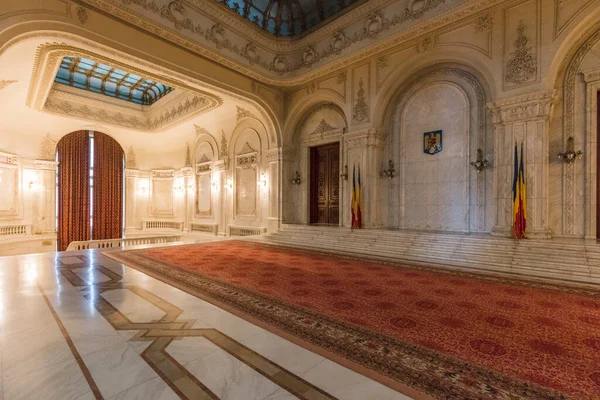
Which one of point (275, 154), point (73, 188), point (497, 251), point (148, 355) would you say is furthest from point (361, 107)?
point (73, 188)

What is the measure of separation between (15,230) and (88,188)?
318 centimetres

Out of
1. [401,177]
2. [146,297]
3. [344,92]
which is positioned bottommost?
[146,297]

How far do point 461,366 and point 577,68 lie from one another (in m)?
6.85

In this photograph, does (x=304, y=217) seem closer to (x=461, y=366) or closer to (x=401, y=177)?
(x=401, y=177)

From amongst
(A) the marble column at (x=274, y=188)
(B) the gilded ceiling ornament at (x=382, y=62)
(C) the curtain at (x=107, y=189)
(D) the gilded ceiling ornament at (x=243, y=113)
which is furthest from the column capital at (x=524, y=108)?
(C) the curtain at (x=107, y=189)

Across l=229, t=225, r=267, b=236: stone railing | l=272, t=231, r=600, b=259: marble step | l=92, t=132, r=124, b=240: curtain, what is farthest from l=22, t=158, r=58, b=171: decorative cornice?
l=272, t=231, r=600, b=259: marble step

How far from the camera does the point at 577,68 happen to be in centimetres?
576

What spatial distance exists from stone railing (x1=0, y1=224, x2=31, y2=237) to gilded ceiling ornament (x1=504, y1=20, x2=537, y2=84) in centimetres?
1586

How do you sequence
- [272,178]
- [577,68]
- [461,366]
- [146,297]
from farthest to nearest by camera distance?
[272,178], [577,68], [146,297], [461,366]

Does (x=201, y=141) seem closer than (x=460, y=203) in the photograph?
No

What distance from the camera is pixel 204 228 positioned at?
43.7ft

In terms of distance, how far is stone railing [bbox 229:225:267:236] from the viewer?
10.9 metres

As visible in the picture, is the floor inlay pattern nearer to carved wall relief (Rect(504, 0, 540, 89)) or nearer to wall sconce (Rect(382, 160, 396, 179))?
wall sconce (Rect(382, 160, 396, 179))

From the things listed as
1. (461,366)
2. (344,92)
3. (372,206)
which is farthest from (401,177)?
(461,366)
